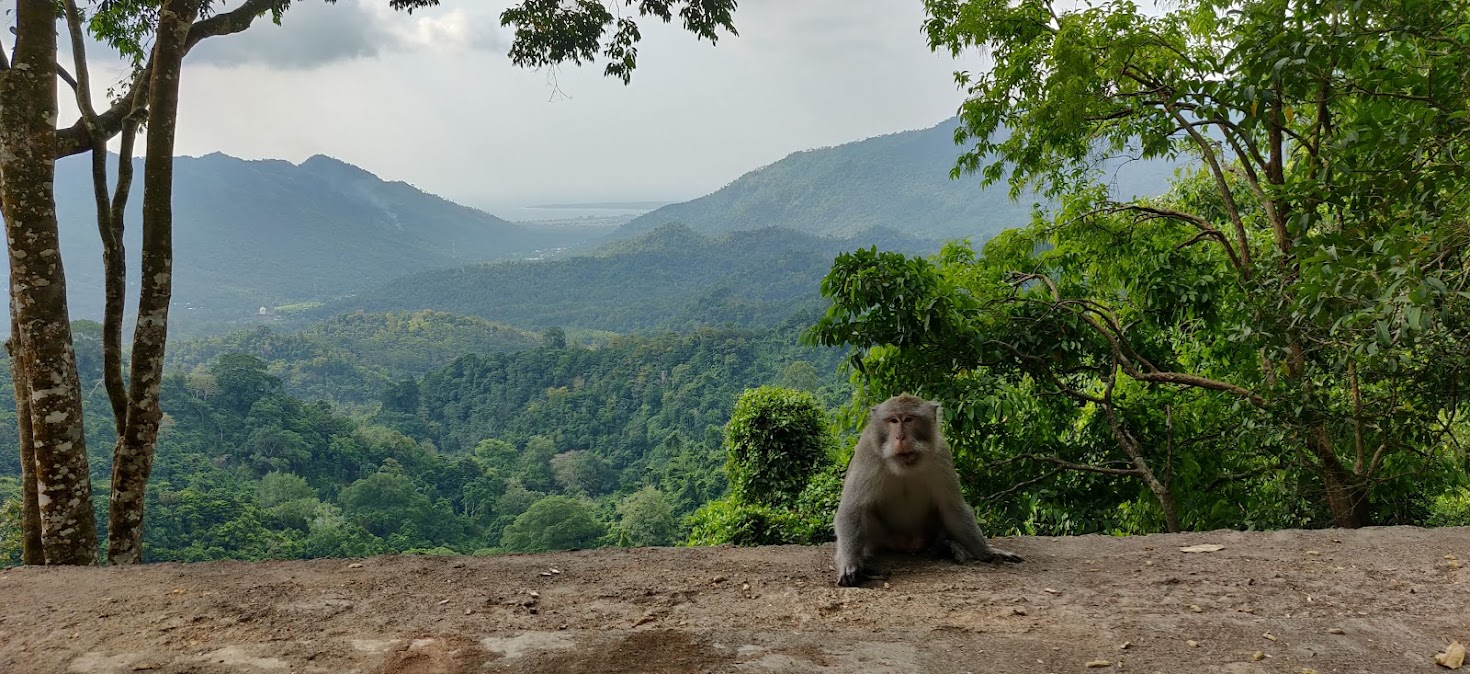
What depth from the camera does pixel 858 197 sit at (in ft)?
416

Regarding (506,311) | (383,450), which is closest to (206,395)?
(383,450)

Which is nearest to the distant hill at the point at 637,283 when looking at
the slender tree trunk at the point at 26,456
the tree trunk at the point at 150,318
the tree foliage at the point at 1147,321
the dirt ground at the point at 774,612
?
the tree foliage at the point at 1147,321

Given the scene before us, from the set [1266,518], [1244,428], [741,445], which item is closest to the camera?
[1244,428]

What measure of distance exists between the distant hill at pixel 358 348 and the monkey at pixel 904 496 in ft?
171

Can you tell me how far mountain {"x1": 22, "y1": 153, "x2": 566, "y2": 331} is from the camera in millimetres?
97938

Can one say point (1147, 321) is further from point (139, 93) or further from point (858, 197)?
point (858, 197)

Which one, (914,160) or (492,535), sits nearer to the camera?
(492,535)

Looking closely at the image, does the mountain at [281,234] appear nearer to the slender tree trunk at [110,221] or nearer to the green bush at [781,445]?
the green bush at [781,445]

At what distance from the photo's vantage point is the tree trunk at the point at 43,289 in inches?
192

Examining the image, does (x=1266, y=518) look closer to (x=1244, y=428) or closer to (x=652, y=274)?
(x=1244, y=428)

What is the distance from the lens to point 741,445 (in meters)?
14.3

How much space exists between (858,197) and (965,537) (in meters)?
125

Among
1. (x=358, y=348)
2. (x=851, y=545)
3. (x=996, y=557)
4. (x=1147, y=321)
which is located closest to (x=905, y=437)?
(x=851, y=545)

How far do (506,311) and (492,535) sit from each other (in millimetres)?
56055
